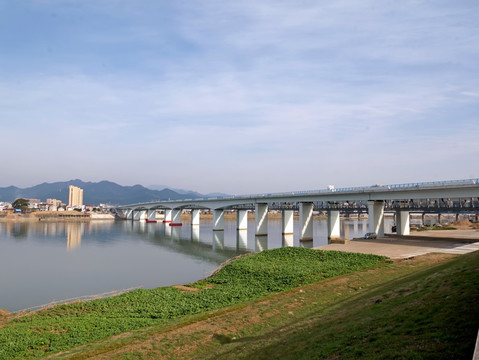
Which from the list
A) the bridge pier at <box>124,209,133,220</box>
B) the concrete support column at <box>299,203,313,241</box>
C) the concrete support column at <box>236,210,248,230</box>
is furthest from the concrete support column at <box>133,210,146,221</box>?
the concrete support column at <box>299,203,313,241</box>

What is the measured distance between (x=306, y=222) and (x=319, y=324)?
57.8 m

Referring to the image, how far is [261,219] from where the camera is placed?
8744 centimetres

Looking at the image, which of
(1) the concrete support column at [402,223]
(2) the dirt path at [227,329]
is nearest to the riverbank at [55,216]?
(1) the concrete support column at [402,223]

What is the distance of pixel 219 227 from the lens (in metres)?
104

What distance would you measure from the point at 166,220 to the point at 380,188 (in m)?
105

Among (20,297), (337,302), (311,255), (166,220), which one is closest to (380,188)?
(311,255)

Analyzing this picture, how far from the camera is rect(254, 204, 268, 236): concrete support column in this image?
86.1 meters

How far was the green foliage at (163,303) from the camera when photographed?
58.6 feet

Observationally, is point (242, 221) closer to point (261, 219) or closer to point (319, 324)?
point (261, 219)

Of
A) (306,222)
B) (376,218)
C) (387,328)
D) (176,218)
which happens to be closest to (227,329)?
(387,328)

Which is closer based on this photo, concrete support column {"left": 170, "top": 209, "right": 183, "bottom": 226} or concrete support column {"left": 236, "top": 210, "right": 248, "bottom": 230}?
concrete support column {"left": 236, "top": 210, "right": 248, "bottom": 230}

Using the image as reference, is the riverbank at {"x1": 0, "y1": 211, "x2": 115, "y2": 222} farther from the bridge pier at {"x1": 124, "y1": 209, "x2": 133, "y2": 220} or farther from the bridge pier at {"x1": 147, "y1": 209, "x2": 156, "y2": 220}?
the bridge pier at {"x1": 147, "y1": 209, "x2": 156, "y2": 220}

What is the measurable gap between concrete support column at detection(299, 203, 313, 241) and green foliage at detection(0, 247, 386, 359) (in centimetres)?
3378

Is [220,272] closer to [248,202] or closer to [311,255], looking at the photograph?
[311,255]
